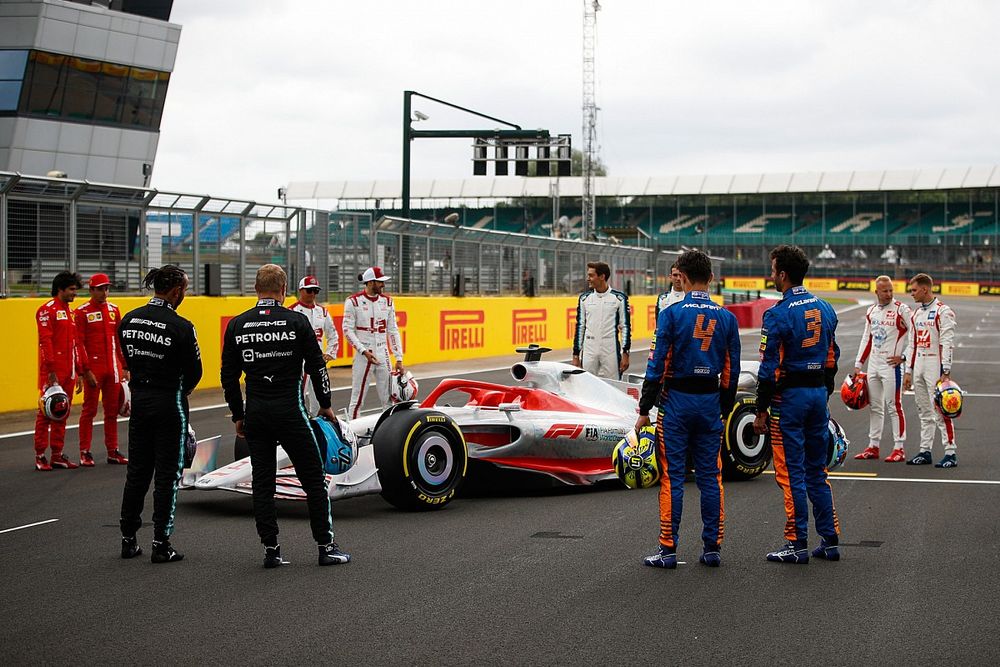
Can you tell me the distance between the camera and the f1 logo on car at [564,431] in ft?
27.1

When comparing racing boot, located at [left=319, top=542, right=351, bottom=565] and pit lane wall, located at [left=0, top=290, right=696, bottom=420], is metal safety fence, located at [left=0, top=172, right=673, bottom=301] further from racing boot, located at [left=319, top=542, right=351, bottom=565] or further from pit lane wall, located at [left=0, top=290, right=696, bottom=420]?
racing boot, located at [left=319, top=542, right=351, bottom=565]

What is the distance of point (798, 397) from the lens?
20.5 ft

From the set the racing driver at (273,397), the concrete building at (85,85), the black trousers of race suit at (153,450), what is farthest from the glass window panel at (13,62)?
the racing driver at (273,397)

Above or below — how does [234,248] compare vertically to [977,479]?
above

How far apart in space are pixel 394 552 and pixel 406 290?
57.9 feet

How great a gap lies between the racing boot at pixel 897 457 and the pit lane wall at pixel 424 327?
9.64 m

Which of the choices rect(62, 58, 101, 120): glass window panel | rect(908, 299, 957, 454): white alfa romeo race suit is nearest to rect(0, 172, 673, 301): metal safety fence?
rect(908, 299, 957, 454): white alfa romeo race suit

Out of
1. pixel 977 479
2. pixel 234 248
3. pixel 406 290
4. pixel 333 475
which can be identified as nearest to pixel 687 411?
pixel 333 475

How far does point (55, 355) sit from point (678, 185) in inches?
3240

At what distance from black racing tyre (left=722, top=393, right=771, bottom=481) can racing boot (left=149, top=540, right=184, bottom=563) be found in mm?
4433

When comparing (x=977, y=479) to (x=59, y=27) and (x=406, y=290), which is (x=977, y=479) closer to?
(x=406, y=290)

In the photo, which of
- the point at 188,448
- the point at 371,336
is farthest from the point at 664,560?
the point at 371,336

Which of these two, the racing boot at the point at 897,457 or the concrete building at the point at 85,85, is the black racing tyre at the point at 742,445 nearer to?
the racing boot at the point at 897,457

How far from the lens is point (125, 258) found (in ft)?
54.4
